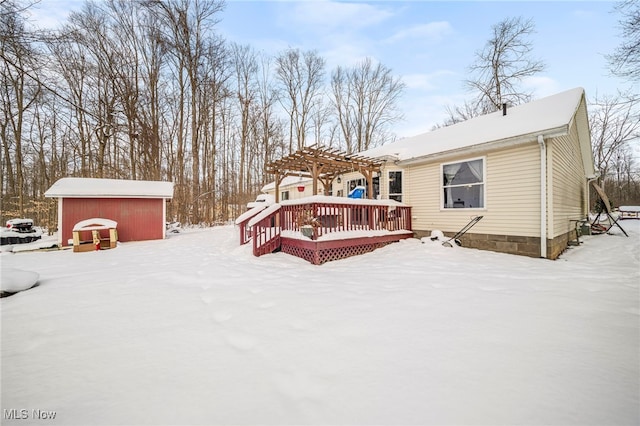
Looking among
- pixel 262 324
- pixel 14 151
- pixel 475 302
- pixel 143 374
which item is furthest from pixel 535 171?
pixel 14 151

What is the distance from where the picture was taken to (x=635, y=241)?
7.97 metres

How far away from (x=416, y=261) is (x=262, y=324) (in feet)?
13.2

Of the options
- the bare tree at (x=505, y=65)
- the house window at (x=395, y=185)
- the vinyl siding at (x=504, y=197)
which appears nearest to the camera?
the vinyl siding at (x=504, y=197)

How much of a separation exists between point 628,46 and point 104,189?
1976 centimetres

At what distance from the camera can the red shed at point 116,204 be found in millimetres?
9609

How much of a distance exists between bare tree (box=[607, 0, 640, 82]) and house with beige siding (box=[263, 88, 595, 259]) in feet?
5.74

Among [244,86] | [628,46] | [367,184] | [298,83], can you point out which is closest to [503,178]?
[367,184]

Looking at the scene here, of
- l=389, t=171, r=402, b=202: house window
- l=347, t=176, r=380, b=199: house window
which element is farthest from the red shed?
l=389, t=171, r=402, b=202: house window

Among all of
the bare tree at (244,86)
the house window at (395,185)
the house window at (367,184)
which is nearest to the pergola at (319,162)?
the house window at (395,185)

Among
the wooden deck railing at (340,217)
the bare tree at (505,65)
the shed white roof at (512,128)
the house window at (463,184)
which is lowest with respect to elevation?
the wooden deck railing at (340,217)

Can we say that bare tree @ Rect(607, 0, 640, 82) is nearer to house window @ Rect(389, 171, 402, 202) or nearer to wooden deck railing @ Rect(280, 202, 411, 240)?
house window @ Rect(389, 171, 402, 202)

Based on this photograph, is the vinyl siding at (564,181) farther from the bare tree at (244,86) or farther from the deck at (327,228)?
the bare tree at (244,86)

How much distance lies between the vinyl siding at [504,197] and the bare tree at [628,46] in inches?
246

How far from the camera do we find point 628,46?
7.75 metres
